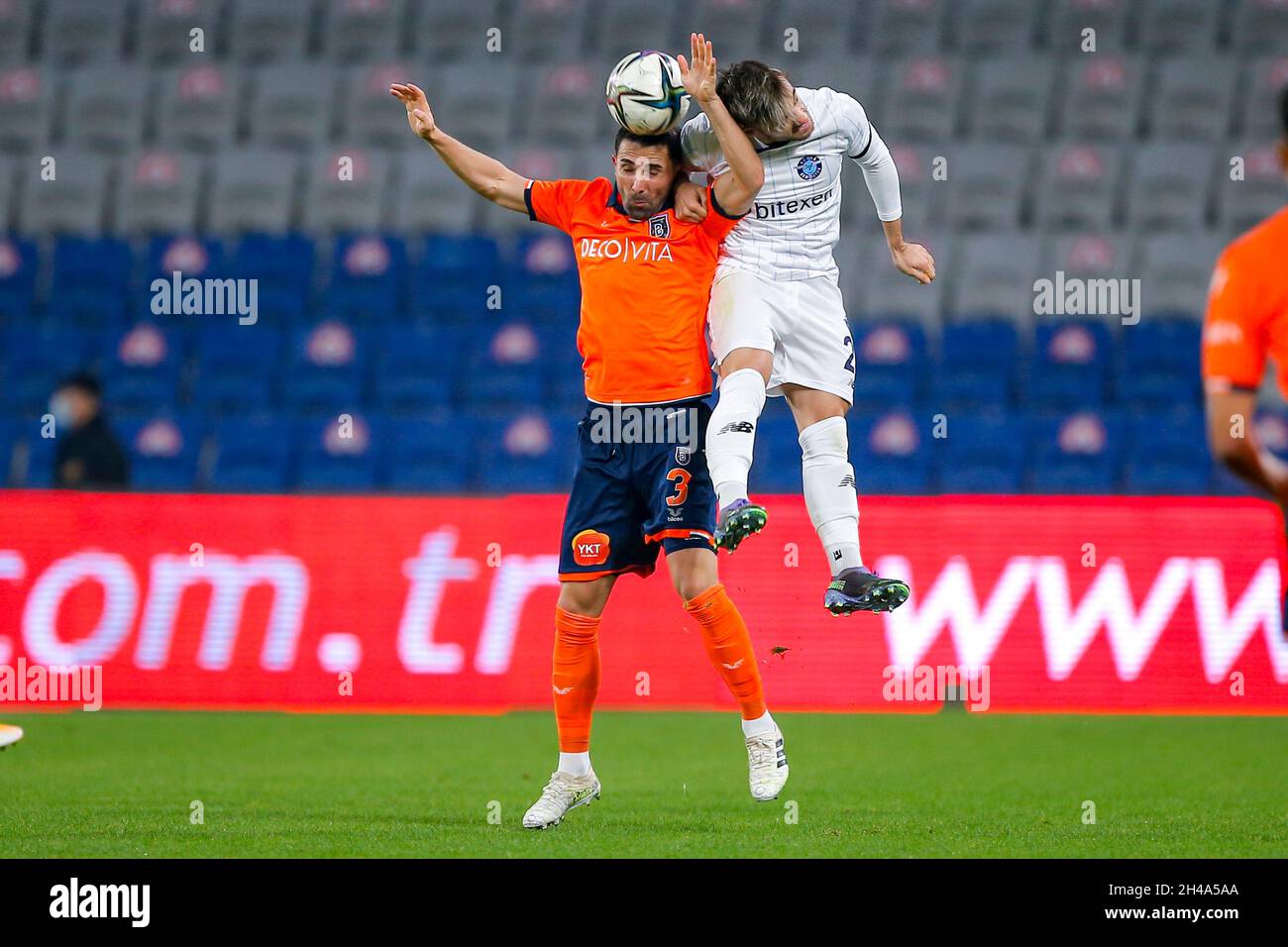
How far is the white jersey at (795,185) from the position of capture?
5.80 m

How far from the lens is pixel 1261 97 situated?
13703 millimetres

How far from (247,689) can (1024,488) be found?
510 cm

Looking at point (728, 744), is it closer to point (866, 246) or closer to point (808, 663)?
point (808, 663)

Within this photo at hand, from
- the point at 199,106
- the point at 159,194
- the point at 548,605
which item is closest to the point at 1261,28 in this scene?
the point at 548,605

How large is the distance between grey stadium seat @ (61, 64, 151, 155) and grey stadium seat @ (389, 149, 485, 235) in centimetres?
241

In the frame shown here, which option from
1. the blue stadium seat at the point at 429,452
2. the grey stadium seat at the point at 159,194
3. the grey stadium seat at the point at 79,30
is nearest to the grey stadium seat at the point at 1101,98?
the blue stadium seat at the point at 429,452

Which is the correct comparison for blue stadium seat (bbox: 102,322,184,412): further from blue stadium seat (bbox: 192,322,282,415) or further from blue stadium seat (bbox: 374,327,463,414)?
blue stadium seat (bbox: 374,327,463,414)

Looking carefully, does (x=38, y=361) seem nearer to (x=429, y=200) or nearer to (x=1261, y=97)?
(x=429, y=200)

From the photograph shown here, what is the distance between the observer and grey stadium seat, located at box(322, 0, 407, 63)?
48.7ft

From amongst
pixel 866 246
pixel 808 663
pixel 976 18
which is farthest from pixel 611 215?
pixel 976 18

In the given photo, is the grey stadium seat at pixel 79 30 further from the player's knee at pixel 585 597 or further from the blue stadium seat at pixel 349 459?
the player's knee at pixel 585 597

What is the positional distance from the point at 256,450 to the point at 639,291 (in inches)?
264

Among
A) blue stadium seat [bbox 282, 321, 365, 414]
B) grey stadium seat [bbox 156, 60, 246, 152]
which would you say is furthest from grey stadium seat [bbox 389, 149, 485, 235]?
grey stadium seat [bbox 156, 60, 246, 152]

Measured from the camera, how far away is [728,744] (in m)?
8.48
